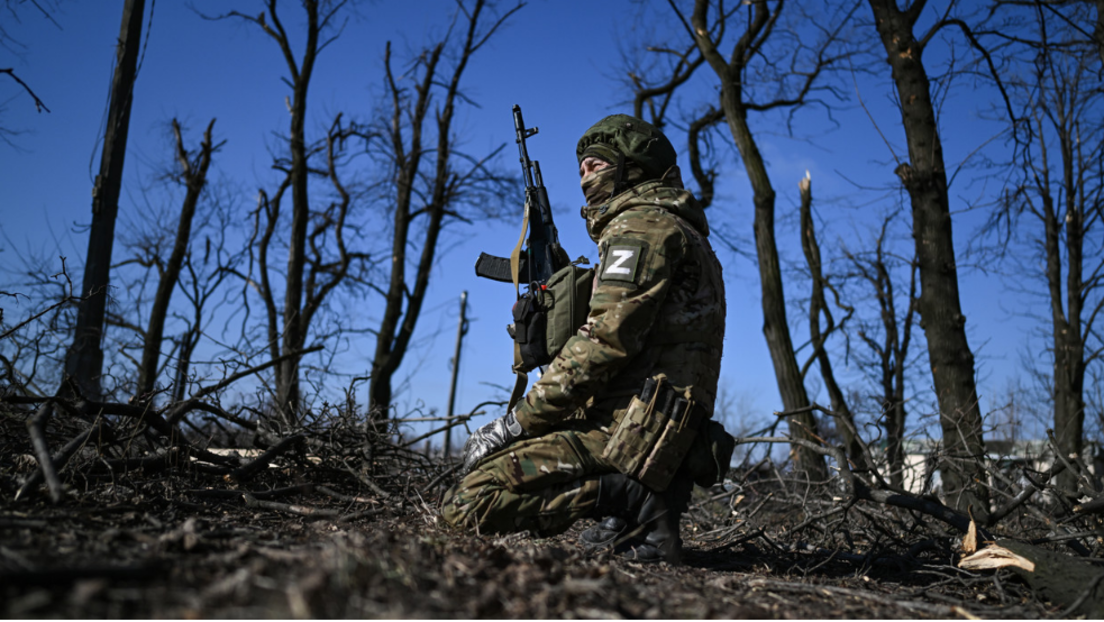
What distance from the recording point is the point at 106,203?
21.0ft

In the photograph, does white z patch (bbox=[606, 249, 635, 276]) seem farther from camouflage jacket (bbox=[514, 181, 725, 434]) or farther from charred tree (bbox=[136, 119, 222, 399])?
charred tree (bbox=[136, 119, 222, 399])

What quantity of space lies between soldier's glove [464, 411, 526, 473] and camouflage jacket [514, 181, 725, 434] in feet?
0.26

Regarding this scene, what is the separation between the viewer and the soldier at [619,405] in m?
3.23

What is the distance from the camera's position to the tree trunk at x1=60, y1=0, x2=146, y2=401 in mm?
5906

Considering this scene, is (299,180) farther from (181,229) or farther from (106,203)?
(106,203)

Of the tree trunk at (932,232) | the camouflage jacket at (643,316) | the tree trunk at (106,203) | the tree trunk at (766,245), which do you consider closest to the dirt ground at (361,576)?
the camouflage jacket at (643,316)

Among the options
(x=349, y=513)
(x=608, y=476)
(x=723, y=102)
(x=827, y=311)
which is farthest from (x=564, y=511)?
(x=827, y=311)

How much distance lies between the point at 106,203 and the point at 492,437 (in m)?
4.92

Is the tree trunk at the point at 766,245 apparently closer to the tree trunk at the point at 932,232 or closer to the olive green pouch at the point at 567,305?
the tree trunk at the point at 932,232

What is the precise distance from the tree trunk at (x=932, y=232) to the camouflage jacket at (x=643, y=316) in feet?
11.1

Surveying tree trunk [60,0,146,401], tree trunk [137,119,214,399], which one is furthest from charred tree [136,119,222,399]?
tree trunk [60,0,146,401]

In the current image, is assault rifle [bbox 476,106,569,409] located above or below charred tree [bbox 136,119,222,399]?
below

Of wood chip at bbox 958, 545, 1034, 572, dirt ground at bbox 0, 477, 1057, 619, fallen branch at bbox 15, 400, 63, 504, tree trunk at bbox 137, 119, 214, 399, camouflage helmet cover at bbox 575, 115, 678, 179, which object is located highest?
tree trunk at bbox 137, 119, 214, 399

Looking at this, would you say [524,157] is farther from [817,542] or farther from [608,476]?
[817,542]
